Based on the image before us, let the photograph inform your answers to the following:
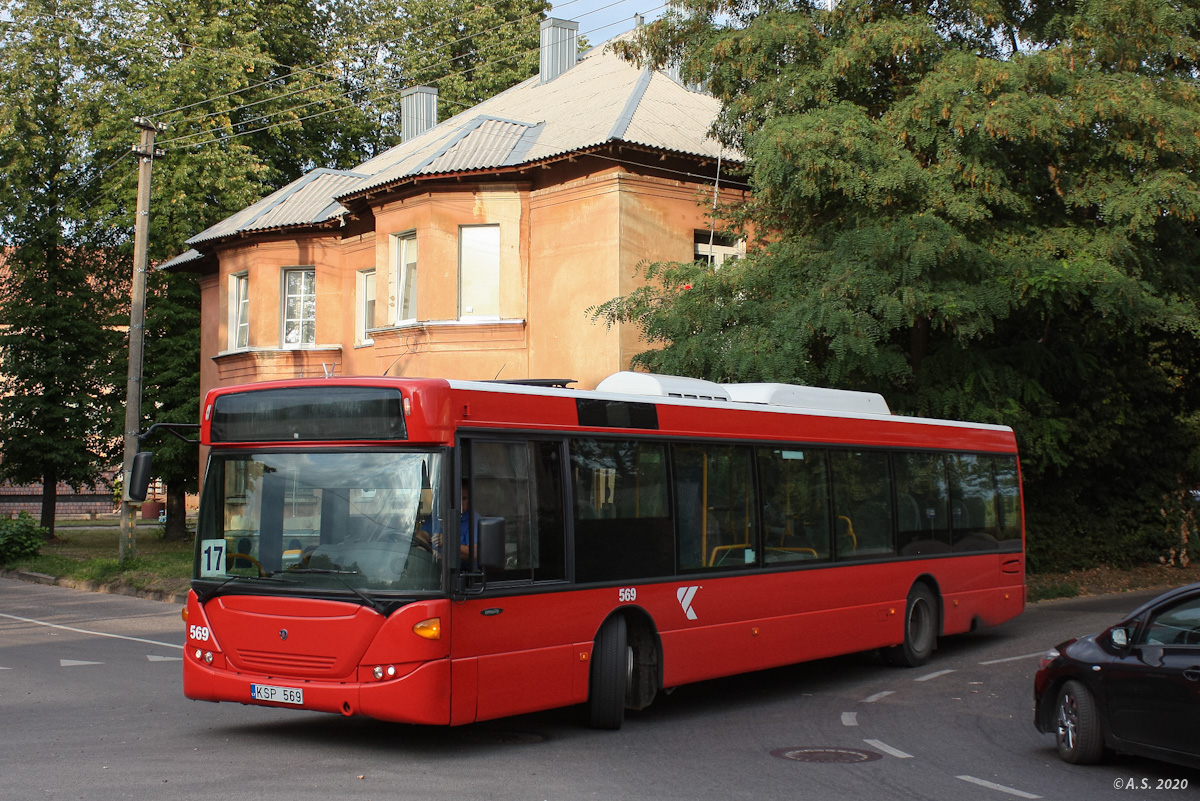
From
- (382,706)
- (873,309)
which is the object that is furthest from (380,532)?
(873,309)

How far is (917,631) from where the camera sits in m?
13.2

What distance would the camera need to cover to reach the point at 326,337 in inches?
1128

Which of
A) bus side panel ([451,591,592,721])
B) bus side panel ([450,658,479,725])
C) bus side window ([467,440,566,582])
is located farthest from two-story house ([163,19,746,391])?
bus side panel ([450,658,479,725])

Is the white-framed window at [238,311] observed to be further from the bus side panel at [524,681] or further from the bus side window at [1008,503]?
the bus side panel at [524,681]

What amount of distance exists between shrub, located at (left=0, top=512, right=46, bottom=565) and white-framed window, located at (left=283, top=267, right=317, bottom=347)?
7.47 m

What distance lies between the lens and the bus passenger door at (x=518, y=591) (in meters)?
8.04

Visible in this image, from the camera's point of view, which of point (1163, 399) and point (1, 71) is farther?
point (1, 71)

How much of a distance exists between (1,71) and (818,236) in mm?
28402

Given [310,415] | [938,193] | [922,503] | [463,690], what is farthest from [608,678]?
[938,193]

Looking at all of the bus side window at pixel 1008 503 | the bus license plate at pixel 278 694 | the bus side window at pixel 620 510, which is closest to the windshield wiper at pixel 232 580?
the bus license plate at pixel 278 694

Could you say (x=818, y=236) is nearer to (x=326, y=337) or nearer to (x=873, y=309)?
(x=873, y=309)

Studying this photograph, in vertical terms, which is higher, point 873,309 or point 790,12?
point 790,12

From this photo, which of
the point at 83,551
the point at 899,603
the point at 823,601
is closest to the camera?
the point at 823,601

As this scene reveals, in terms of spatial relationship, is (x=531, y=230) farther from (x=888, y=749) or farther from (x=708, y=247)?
(x=888, y=749)
